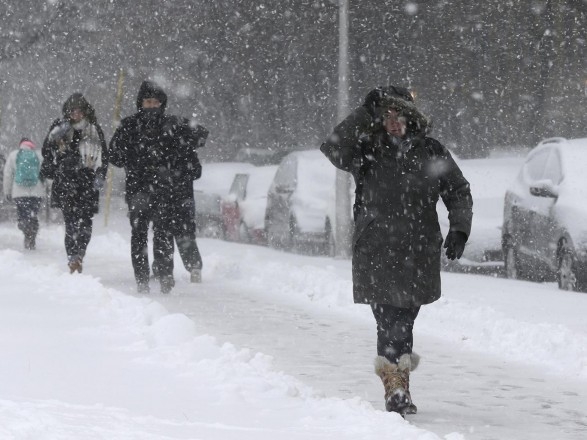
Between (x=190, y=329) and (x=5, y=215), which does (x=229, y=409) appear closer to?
(x=190, y=329)

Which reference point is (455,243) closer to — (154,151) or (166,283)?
(154,151)

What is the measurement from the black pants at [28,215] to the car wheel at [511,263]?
6572 millimetres

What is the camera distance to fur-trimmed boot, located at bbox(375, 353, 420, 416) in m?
6.72

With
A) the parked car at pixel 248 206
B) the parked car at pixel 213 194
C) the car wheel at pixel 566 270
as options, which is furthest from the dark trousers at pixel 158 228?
the parked car at pixel 213 194

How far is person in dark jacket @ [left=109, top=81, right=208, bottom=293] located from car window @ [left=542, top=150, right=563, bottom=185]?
3.56m

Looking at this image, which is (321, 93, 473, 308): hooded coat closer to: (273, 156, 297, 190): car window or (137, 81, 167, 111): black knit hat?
(137, 81, 167, 111): black knit hat

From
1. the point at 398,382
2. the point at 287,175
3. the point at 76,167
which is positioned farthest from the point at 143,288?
the point at 287,175

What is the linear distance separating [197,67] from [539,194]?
21014 mm

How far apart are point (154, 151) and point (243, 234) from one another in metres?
10.5

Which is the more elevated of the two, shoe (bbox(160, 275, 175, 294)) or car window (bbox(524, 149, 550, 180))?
car window (bbox(524, 149, 550, 180))

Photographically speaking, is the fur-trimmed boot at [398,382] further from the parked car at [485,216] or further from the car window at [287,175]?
the car window at [287,175]

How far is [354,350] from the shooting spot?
30.9ft

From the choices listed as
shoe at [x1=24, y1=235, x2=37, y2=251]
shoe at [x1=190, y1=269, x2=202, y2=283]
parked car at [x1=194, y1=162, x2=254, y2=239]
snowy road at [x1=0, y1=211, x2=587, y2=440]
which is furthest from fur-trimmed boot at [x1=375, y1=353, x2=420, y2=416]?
parked car at [x1=194, y1=162, x2=254, y2=239]

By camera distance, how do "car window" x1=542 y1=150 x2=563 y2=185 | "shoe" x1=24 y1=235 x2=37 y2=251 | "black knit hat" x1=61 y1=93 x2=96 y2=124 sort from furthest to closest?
"shoe" x1=24 y1=235 x2=37 y2=251
"car window" x1=542 y1=150 x2=563 y2=185
"black knit hat" x1=61 y1=93 x2=96 y2=124
